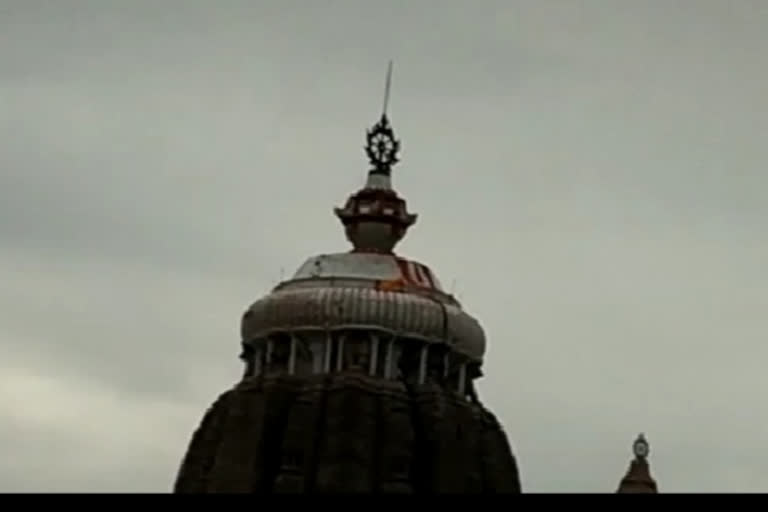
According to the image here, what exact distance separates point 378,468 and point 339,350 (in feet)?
31.4

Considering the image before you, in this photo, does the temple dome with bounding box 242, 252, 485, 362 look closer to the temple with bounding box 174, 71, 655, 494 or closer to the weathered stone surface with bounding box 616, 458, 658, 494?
the temple with bounding box 174, 71, 655, 494

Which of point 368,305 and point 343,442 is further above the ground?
point 368,305

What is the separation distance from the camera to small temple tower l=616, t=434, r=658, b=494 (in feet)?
392

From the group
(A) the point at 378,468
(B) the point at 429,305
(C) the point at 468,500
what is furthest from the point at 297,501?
(B) the point at 429,305

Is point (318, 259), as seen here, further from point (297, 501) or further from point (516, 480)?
point (297, 501)

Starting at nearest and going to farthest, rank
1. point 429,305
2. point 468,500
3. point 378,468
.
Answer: point 468,500 → point 378,468 → point 429,305

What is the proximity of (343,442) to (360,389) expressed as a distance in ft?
13.5

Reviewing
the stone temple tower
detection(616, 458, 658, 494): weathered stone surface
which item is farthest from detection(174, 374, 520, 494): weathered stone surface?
detection(616, 458, 658, 494): weathered stone surface

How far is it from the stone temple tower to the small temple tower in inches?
689

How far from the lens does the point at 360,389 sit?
472ft

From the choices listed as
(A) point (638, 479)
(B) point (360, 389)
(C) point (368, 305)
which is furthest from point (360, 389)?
(A) point (638, 479)

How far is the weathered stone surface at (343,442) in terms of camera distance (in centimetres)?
14050

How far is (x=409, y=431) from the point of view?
468 ft

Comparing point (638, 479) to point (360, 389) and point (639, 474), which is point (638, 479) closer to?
point (639, 474)
